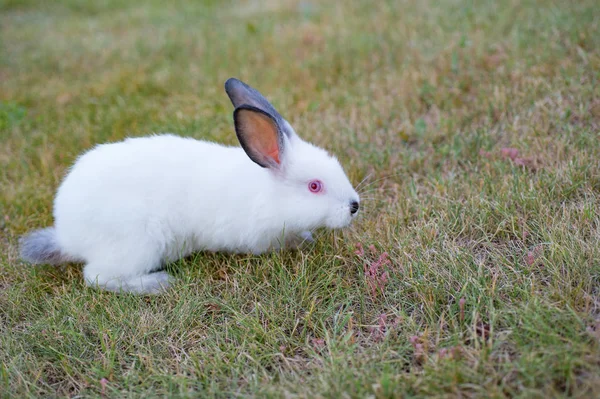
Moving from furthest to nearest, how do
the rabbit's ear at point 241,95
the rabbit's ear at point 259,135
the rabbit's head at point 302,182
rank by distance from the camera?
1. the rabbit's ear at point 241,95
2. the rabbit's head at point 302,182
3. the rabbit's ear at point 259,135

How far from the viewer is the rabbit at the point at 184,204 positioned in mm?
2871

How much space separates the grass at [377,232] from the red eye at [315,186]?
0.30m

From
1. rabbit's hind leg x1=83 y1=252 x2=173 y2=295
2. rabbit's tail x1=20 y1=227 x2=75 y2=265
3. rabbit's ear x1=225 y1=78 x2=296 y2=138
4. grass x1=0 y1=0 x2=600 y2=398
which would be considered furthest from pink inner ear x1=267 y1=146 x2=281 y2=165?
rabbit's tail x1=20 y1=227 x2=75 y2=265

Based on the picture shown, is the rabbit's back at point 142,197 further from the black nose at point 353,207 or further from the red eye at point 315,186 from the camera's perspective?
the black nose at point 353,207

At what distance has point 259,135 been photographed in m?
2.83

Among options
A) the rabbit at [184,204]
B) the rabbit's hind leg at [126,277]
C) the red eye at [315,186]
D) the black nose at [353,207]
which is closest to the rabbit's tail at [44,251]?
the rabbit at [184,204]

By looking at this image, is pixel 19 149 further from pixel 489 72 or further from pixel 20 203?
A: pixel 489 72

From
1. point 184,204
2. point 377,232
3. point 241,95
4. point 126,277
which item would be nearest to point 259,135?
point 241,95

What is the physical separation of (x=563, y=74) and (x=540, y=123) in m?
0.61

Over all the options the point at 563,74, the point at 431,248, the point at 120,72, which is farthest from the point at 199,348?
the point at 120,72

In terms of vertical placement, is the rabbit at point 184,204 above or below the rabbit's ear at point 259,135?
below

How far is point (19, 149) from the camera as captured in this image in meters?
4.33

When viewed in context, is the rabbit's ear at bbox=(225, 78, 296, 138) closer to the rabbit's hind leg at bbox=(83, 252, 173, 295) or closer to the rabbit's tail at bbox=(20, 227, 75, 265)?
the rabbit's hind leg at bbox=(83, 252, 173, 295)

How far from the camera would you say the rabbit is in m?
2.87
